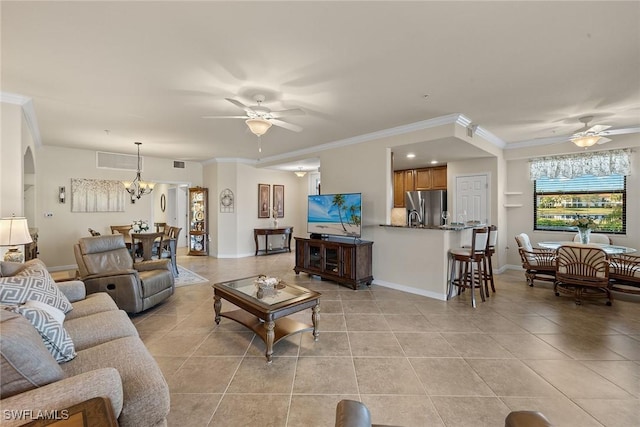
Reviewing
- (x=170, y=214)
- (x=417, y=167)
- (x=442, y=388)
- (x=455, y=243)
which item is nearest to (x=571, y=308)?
(x=455, y=243)

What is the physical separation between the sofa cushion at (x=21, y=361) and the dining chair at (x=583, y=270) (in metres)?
5.39

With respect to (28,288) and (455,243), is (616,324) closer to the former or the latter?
(455,243)

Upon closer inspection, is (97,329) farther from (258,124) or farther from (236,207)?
(236,207)

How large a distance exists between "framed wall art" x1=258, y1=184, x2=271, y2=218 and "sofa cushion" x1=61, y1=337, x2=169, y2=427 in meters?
6.35

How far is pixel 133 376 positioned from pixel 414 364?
2068 mm

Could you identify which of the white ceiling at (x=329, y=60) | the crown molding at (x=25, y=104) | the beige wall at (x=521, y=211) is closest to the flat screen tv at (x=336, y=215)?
the white ceiling at (x=329, y=60)

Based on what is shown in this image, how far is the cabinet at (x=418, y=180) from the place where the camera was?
21.6 feet

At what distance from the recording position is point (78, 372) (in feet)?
4.85

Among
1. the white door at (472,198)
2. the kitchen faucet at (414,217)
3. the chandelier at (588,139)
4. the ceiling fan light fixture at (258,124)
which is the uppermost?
the chandelier at (588,139)

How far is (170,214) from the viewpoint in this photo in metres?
9.60

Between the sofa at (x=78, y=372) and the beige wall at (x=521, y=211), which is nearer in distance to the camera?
the sofa at (x=78, y=372)

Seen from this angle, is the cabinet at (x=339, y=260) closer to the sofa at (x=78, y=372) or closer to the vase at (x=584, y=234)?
the sofa at (x=78, y=372)

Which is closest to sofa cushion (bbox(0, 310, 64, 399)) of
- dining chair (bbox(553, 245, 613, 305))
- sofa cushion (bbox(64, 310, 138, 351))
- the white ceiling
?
sofa cushion (bbox(64, 310, 138, 351))

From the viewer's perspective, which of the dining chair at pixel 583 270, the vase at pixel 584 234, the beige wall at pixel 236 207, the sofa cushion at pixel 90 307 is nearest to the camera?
the sofa cushion at pixel 90 307
